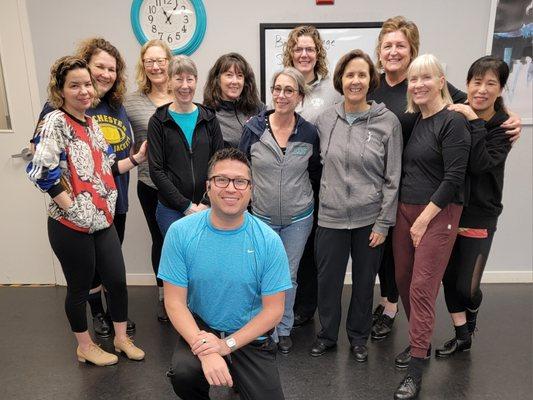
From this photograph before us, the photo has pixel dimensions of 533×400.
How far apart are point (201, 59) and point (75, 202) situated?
1438 mm

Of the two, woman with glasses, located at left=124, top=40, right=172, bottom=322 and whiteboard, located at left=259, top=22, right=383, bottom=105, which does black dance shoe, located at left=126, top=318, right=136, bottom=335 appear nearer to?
woman with glasses, located at left=124, top=40, right=172, bottom=322

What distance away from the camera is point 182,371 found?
1.48 m

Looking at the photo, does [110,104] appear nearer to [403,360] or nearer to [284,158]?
[284,158]

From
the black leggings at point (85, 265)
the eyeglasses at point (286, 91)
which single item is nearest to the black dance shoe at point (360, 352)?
the black leggings at point (85, 265)

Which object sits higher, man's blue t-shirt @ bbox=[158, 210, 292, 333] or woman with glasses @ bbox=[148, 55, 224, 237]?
woman with glasses @ bbox=[148, 55, 224, 237]

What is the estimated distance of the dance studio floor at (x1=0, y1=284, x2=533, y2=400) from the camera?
6.63ft

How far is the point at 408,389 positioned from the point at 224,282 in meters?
1.11

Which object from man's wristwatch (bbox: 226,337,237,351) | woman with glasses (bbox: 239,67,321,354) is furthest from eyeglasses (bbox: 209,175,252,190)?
woman with glasses (bbox: 239,67,321,354)

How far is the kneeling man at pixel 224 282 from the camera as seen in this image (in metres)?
1.44

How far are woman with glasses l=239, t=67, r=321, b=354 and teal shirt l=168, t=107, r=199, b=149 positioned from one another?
0.26m

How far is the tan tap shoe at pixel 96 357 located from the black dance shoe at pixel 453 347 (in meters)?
1.76

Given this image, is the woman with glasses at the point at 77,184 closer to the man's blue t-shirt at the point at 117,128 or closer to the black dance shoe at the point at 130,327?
the man's blue t-shirt at the point at 117,128

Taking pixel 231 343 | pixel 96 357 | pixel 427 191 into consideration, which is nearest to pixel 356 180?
pixel 427 191

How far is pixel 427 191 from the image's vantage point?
6.25 ft
